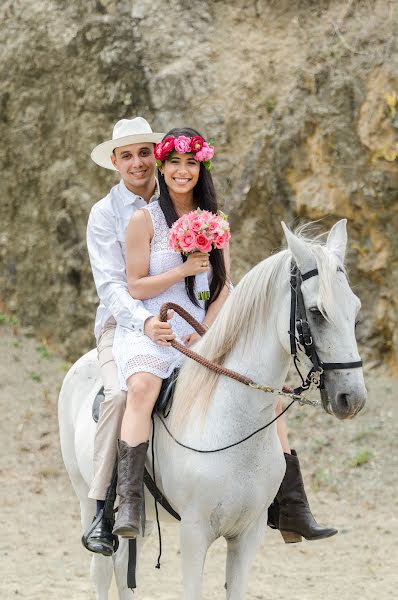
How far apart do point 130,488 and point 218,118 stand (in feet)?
23.2

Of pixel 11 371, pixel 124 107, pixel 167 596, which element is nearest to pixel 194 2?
pixel 124 107

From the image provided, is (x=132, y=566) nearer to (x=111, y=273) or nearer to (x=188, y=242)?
(x=111, y=273)

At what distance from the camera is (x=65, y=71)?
11.1 meters

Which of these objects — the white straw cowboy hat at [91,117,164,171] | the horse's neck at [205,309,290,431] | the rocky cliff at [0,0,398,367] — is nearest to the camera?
the horse's neck at [205,309,290,431]

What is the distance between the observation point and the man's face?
4.78 metres

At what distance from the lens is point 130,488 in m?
4.06

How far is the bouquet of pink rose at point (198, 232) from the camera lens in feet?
13.6

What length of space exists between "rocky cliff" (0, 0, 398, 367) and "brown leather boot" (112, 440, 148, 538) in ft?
18.9

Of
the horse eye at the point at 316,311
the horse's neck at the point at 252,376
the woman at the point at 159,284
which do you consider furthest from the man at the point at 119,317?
the horse eye at the point at 316,311

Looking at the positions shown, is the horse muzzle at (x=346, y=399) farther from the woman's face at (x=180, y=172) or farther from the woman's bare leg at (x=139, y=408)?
the woman's face at (x=180, y=172)

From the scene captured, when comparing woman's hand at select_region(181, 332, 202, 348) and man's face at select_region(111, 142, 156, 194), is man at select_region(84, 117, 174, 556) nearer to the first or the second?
man's face at select_region(111, 142, 156, 194)

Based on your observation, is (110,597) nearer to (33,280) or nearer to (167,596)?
(167,596)

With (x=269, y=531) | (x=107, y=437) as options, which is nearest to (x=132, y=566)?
(x=107, y=437)

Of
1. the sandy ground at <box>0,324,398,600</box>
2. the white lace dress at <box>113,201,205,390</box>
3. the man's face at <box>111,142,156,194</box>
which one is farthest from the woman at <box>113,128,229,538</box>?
the sandy ground at <box>0,324,398,600</box>
